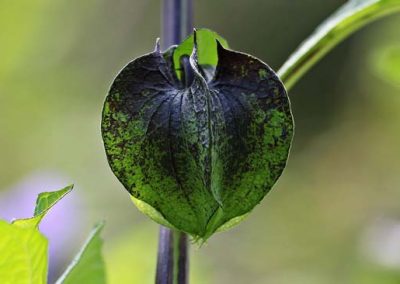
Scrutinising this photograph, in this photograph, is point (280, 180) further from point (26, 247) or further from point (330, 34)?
point (26, 247)

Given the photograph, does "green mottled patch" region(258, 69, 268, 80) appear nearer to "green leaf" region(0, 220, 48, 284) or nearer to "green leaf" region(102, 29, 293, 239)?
"green leaf" region(102, 29, 293, 239)

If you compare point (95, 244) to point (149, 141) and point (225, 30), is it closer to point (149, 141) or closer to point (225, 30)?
point (149, 141)

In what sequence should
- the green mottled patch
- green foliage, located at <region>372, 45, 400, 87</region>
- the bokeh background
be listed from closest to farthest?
the green mottled patch < green foliage, located at <region>372, 45, 400, 87</region> < the bokeh background

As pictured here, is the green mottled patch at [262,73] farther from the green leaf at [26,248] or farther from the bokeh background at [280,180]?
the bokeh background at [280,180]

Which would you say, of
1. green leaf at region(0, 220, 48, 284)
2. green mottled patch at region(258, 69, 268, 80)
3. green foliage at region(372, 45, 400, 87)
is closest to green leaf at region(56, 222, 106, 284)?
green leaf at region(0, 220, 48, 284)

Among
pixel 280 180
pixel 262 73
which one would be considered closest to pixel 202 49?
pixel 262 73

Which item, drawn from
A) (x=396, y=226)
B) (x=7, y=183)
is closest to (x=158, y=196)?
(x=396, y=226)

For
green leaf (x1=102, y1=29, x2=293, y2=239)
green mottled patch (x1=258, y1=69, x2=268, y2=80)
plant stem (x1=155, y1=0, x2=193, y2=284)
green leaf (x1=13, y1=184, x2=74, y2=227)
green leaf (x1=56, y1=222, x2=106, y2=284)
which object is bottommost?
green leaf (x1=56, y1=222, x2=106, y2=284)
